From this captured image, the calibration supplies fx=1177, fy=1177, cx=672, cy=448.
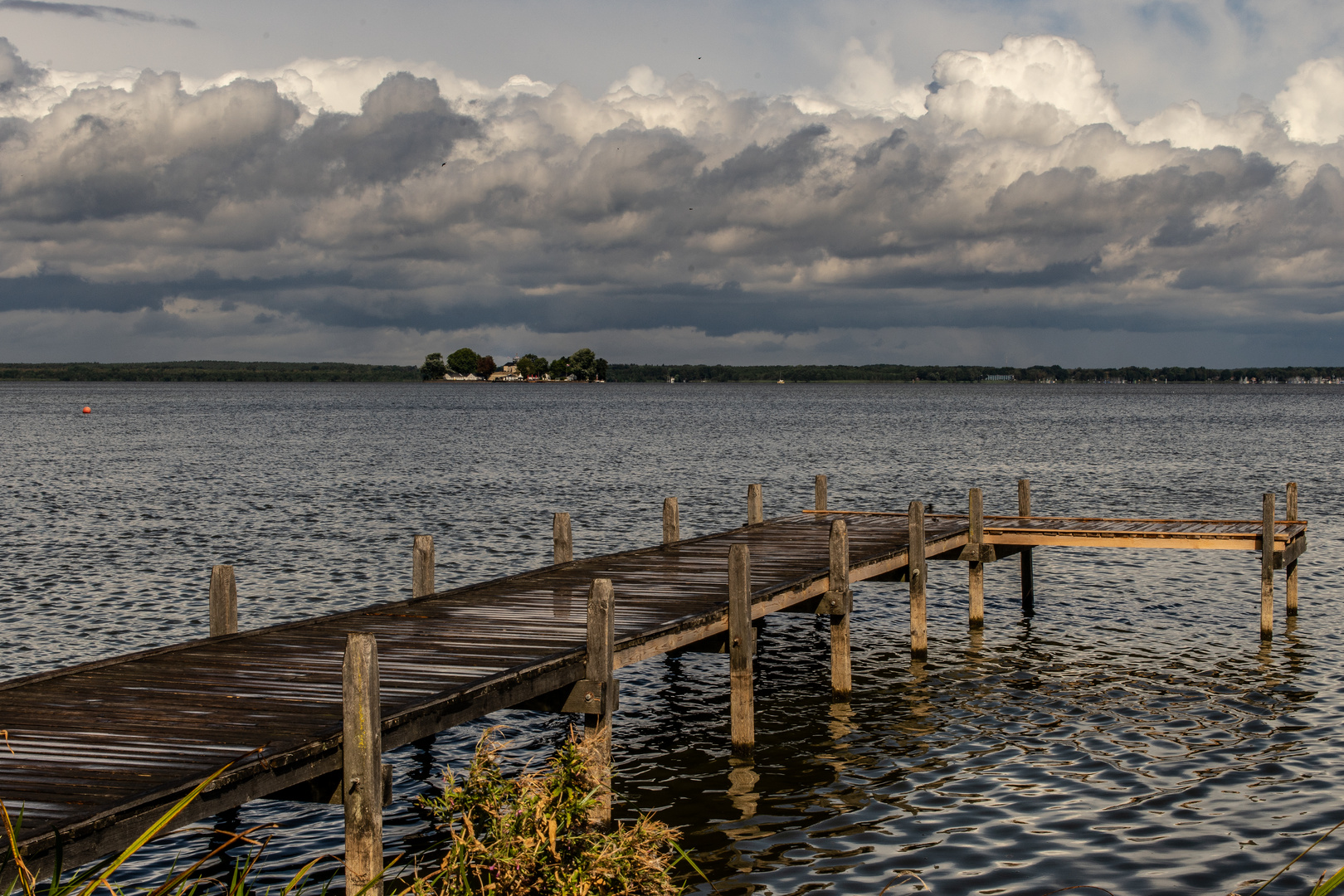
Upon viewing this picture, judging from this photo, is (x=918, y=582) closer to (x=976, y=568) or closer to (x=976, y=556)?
(x=976, y=556)

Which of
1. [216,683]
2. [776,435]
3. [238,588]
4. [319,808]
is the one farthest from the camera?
[776,435]

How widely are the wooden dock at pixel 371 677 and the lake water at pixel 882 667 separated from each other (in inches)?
47.6

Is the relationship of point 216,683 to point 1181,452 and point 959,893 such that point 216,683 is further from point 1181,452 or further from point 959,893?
point 1181,452

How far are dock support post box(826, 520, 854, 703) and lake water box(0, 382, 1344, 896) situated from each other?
1.25 feet

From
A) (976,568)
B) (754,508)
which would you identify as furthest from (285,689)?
(976,568)

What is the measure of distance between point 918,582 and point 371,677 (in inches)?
447

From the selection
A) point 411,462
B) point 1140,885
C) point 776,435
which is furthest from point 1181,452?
point 1140,885

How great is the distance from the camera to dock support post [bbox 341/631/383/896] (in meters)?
7.95

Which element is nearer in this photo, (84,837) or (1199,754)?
(84,837)

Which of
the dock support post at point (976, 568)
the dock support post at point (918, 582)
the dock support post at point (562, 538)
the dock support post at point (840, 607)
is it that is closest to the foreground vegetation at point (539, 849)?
the dock support post at point (840, 607)

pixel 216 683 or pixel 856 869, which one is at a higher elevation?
pixel 216 683

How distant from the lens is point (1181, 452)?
63750 mm

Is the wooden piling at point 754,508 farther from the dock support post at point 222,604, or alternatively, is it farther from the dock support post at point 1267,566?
the dock support post at point 222,604

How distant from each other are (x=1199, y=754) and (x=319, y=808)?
384 inches
